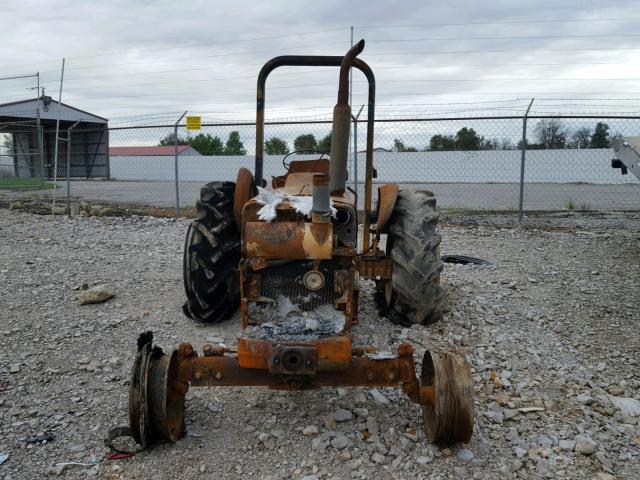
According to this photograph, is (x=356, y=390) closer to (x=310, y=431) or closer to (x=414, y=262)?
(x=310, y=431)

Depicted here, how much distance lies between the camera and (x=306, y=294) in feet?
12.0

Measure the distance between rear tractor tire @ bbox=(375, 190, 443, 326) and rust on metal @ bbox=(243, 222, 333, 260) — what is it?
1.28m

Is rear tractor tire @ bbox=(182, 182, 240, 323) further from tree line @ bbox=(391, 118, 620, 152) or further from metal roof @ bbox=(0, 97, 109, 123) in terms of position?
metal roof @ bbox=(0, 97, 109, 123)

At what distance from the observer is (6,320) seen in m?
5.27

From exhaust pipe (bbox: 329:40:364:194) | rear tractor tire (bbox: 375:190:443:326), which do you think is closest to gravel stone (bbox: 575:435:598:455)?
rear tractor tire (bbox: 375:190:443:326)

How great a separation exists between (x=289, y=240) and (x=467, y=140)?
36.8 feet

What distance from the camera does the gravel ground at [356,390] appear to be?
3.20m

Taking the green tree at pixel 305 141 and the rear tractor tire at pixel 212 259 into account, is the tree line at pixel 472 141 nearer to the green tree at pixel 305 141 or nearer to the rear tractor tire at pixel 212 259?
the green tree at pixel 305 141

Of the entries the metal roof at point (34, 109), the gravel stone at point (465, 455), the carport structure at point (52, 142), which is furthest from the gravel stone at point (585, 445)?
the metal roof at point (34, 109)

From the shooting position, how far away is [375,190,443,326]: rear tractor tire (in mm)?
4535

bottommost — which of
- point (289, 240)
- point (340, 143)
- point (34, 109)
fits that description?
point (289, 240)

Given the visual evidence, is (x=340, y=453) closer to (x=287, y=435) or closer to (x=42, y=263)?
(x=287, y=435)

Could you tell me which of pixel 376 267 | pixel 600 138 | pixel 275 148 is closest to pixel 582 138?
pixel 600 138

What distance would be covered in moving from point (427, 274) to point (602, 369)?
1505mm
